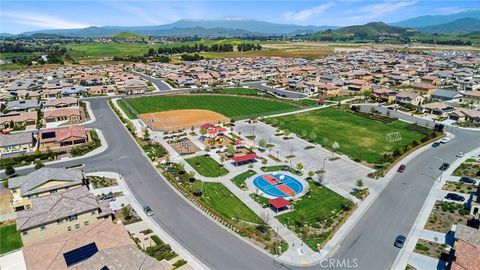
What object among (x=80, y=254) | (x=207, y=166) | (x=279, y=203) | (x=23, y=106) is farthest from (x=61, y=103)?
(x=279, y=203)

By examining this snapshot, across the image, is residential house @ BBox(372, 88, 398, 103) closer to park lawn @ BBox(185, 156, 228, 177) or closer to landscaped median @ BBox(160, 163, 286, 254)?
park lawn @ BBox(185, 156, 228, 177)

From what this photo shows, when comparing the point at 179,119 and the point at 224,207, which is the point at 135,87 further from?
the point at 224,207

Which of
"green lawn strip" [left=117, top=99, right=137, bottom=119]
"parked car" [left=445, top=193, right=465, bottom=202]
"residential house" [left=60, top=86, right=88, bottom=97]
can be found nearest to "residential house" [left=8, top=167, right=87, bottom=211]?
"green lawn strip" [left=117, top=99, right=137, bottom=119]

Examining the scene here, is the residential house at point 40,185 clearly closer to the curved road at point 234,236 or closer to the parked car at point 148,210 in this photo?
the curved road at point 234,236

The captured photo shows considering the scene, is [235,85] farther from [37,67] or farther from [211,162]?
[37,67]

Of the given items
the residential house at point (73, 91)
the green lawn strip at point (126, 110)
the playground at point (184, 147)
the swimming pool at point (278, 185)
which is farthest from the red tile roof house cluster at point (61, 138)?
the residential house at point (73, 91)

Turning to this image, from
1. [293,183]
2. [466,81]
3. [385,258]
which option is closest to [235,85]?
[293,183]

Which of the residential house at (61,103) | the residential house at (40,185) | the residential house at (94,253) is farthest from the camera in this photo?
the residential house at (61,103)
